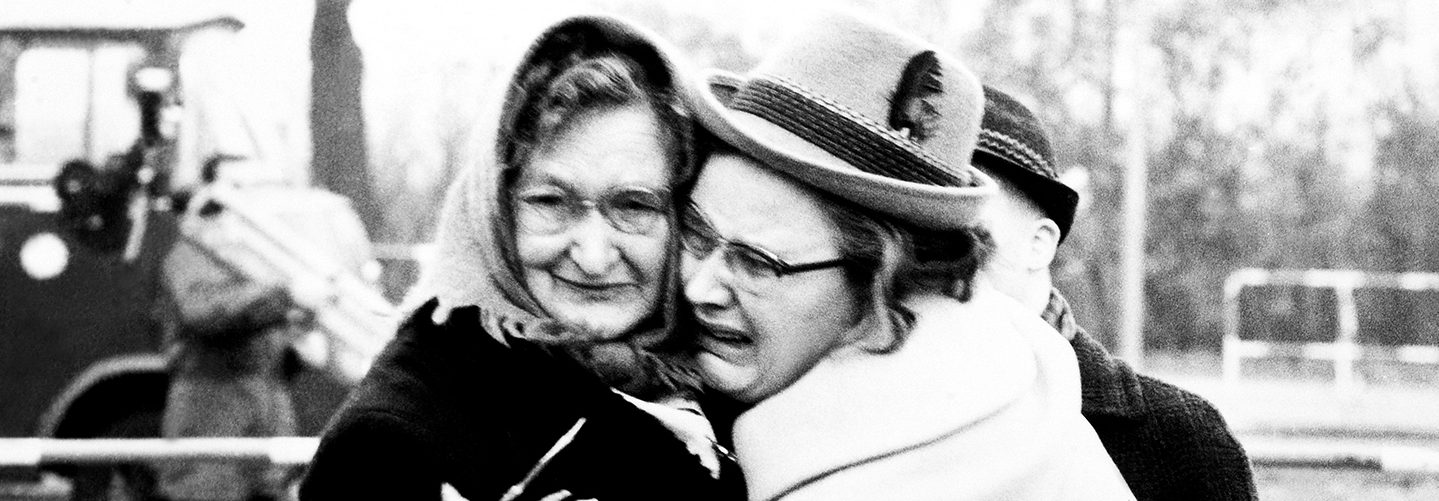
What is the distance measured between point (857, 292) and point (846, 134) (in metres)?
0.21

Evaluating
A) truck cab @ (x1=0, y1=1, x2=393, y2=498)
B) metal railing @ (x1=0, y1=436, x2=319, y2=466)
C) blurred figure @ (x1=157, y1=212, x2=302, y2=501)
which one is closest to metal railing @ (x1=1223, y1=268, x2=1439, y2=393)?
truck cab @ (x1=0, y1=1, x2=393, y2=498)

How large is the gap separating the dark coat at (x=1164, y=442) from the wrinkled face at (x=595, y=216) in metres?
0.80

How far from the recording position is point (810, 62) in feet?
5.66

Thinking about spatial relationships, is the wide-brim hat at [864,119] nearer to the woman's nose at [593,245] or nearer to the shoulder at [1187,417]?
the woman's nose at [593,245]

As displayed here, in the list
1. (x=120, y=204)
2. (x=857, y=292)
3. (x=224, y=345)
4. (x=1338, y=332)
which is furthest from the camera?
(x=1338, y=332)

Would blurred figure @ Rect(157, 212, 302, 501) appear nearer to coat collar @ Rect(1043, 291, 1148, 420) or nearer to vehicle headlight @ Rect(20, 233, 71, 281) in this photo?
vehicle headlight @ Rect(20, 233, 71, 281)

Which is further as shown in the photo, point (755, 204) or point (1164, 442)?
point (1164, 442)

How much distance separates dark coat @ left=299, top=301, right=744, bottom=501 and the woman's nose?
0.11 meters

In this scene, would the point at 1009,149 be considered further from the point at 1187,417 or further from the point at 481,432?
the point at 481,432

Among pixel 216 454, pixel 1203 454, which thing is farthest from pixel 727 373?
pixel 216 454

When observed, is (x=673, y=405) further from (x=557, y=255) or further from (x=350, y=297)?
(x=350, y=297)

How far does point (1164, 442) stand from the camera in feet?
7.07

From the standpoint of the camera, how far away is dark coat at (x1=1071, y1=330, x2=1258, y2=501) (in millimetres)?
2123

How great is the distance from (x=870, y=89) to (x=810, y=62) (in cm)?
8
